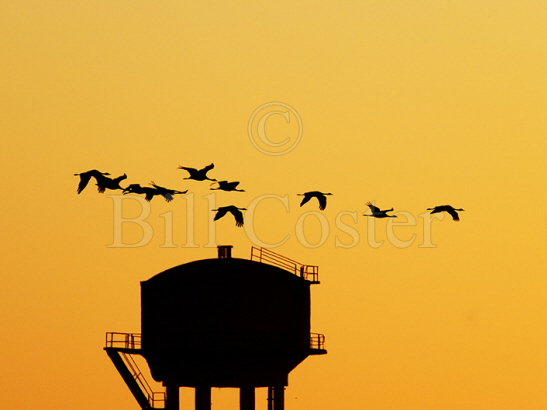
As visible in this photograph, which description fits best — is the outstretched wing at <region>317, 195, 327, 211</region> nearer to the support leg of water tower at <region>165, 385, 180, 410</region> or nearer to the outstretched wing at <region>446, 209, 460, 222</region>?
the outstretched wing at <region>446, 209, 460, 222</region>

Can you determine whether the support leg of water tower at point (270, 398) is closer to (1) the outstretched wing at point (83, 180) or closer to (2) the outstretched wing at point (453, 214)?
(2) the outstretched wing at point (453, 214)

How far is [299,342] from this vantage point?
11519 cm

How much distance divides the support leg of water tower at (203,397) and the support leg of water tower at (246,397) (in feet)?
4.18

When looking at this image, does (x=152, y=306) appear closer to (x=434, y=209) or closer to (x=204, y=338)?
(x=204, y=338)

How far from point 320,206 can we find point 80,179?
994cm

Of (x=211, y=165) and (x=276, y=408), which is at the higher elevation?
(x=211, y=165)

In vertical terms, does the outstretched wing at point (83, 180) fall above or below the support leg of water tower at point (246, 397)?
above

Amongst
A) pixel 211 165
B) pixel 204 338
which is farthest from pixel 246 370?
pixel 211 165

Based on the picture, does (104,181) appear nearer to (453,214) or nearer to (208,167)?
(208,167)

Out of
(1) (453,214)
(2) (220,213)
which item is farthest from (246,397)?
(1) (453,214)

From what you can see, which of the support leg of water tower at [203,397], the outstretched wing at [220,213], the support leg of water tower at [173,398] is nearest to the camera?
the outstretched wing at [220,213]

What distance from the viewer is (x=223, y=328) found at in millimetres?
113375

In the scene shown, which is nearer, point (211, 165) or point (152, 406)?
point (211, 165)

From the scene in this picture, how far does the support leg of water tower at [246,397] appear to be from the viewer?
114 m
